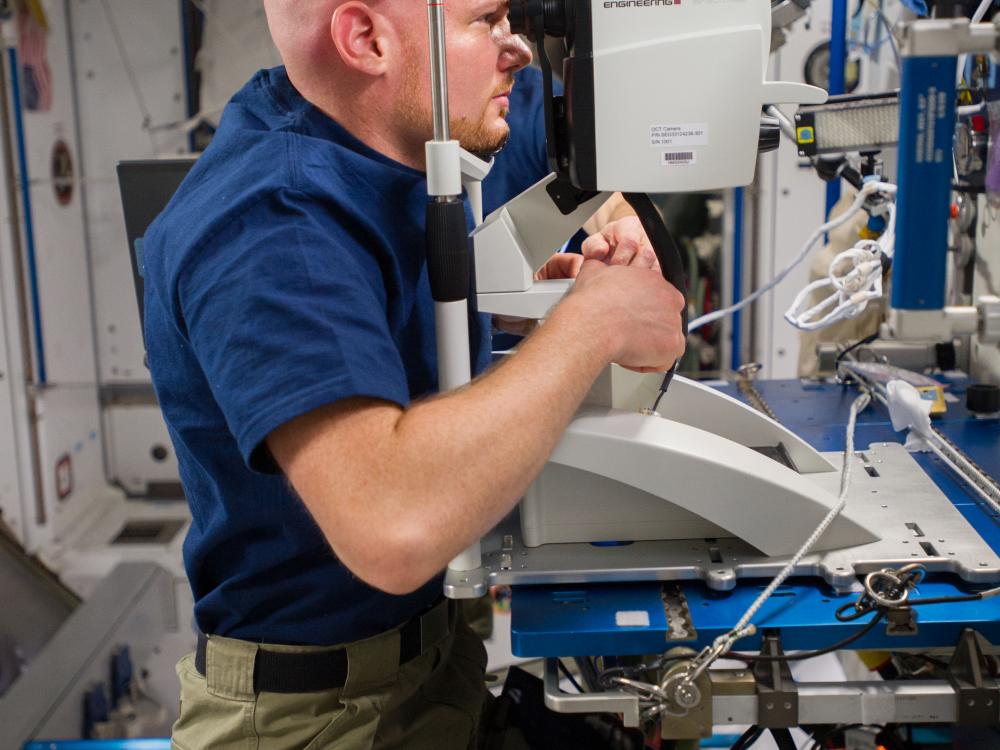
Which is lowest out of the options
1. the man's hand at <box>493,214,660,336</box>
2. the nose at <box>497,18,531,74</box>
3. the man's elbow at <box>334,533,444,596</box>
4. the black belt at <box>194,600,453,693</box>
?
the black belt at <box>194,600,453,693</box>

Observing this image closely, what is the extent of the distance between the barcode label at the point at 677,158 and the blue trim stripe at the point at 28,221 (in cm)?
320

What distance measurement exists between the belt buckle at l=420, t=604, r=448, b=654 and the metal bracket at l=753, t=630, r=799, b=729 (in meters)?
0.53

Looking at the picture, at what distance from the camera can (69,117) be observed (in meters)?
4.10

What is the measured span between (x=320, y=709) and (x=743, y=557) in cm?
65

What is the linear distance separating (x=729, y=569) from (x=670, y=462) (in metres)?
0.17

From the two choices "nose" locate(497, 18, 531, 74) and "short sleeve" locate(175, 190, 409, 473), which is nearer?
"short sleeve" locate(175, 190, 409, 473)

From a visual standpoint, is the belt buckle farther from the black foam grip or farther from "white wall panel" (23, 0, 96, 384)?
"white wall panel" (23, 0, 96, 384)

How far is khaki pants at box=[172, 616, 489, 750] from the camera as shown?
4.83 feet

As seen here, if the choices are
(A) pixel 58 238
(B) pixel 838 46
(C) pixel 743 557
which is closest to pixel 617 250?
(C) pixel 743 557

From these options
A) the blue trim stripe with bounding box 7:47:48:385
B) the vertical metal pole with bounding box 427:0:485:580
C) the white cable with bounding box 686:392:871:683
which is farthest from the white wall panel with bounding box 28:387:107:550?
the white cable with bounding box 686:392:871:683

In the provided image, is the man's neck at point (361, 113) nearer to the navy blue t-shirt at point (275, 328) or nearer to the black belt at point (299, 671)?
the navy blue t-shirt at point (275, 328)

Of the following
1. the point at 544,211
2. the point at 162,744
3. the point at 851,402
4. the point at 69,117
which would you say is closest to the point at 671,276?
the point at 544,211

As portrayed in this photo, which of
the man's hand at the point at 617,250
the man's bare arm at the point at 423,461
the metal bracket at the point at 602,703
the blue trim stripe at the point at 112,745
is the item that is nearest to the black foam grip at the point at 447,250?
the man's bare arm at the point at 423,461

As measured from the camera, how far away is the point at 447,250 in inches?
47.9
